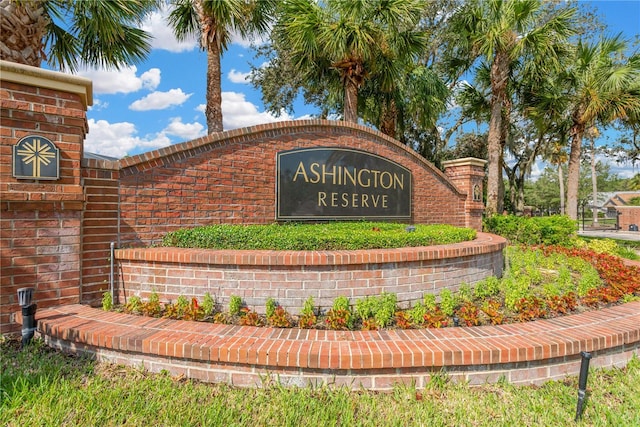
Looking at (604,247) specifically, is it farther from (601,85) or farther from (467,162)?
(601,85)

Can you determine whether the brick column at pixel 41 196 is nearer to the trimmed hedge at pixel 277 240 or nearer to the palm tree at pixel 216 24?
the trimmed hedge at pixel 277 240

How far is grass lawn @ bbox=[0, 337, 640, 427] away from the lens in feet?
7.16

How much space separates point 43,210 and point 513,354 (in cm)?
476

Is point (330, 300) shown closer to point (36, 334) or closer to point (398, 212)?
point (36, 334)

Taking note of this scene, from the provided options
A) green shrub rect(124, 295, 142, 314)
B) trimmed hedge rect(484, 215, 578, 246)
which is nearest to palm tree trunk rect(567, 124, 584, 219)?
trimmed hedge rect(484, 215, 578, 246)

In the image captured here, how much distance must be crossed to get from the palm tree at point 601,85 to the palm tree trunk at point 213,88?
1236 cm

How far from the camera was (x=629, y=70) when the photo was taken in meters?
11.0

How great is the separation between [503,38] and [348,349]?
1109 cm

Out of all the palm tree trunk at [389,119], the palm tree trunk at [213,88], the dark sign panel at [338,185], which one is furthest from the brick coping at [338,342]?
the palm tree trunk at [389,119]

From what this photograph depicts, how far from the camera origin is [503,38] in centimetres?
990

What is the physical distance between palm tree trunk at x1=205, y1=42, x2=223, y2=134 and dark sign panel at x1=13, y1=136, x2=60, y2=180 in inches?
184

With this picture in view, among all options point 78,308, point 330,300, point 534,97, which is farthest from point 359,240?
point 534,97

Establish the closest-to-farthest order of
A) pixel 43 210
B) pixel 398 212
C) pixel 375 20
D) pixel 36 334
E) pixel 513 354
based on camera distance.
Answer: pixel 513 354 → pixel 36 334 → pixel 43 210 → pixel 398 212 → pixel 375 20

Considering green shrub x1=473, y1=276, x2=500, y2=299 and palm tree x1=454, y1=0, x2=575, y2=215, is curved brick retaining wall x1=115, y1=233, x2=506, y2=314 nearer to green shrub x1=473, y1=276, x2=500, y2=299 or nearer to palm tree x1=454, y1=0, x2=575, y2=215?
green shrub x1=473, y1=276, x2=500, y2=299
